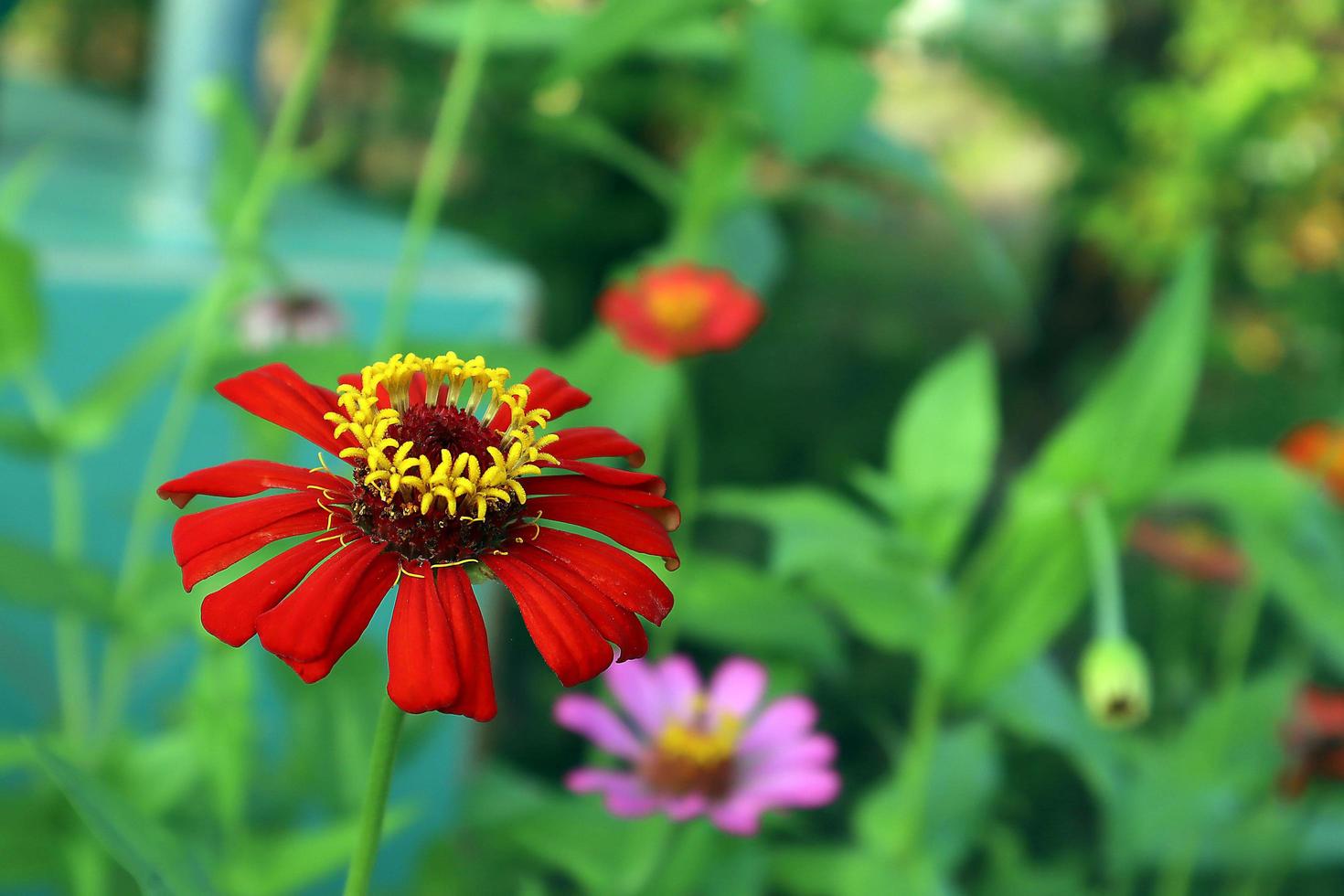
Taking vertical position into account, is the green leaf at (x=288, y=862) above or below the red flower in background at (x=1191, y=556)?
below

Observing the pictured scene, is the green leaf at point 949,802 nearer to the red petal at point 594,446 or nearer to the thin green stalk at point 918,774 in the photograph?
the thin green stalk at point 918,774

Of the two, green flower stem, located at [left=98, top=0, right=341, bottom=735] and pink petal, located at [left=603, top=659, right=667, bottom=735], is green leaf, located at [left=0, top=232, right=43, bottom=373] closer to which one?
green flower stem, located at [left=98, top=0, right=341, bottom=735]

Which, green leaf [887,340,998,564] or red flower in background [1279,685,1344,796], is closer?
green leaf [887,340,998,564]

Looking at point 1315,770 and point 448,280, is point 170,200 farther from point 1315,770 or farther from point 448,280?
point 1315,770

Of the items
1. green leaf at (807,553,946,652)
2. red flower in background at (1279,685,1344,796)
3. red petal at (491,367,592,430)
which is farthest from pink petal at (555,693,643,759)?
red flower in background at (1279,685,1344,796)

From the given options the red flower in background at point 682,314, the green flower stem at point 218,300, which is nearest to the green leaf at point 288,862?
the green flower stem at point 218,300

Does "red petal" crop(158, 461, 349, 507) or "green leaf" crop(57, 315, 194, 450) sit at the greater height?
"green leaf" crop(57, 315, 194, 450)

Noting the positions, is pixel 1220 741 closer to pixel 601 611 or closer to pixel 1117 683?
pixel 1117 683

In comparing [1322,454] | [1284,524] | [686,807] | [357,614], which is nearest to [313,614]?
[357,614]
